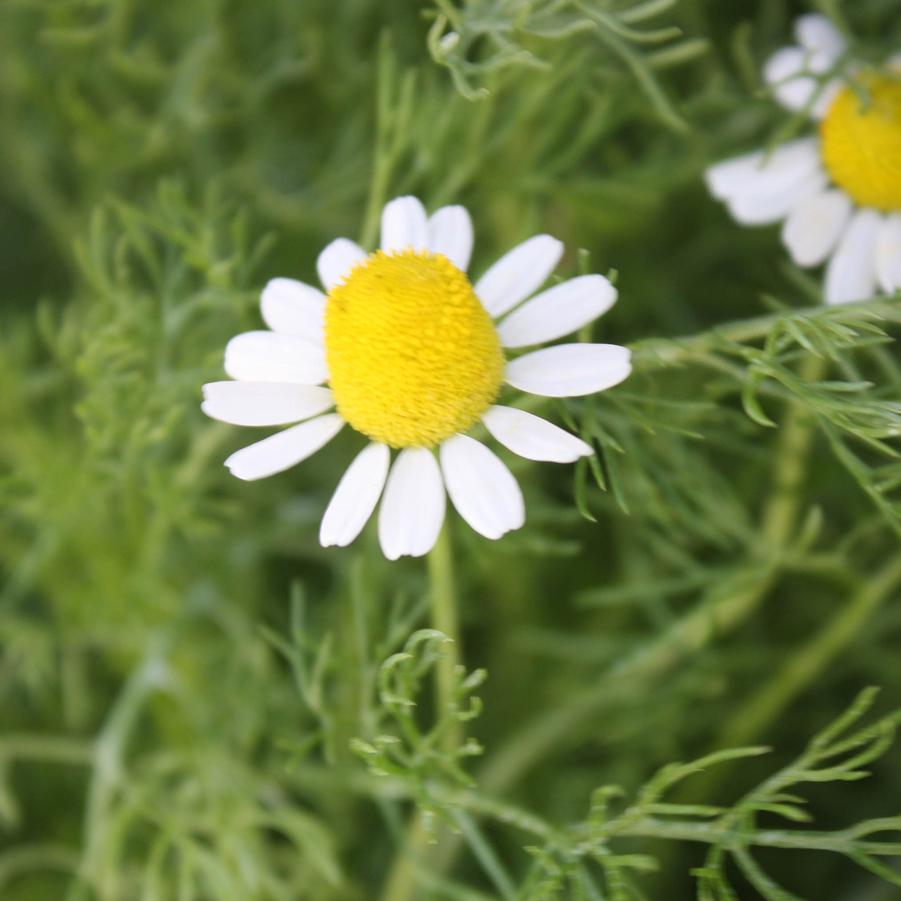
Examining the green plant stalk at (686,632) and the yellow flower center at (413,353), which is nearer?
the yellow flower center at (413,353)

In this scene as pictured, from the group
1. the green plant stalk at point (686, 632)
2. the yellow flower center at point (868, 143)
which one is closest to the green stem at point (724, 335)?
the green plant stalk at point (686, 632)

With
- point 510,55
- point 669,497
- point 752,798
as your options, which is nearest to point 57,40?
point 510,55

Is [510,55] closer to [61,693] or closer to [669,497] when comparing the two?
[669,497]

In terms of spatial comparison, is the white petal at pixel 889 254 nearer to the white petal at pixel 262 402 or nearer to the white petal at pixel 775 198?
the white petal at pixel 775 198

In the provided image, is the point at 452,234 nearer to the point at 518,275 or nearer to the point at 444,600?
the point at 518,275

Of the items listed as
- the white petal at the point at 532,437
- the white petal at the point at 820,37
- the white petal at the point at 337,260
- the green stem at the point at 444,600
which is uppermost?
the white petal at the point at 820,37

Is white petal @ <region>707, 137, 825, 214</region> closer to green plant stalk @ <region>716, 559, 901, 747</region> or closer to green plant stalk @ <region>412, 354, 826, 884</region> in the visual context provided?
green plant stalk @ <region>412, 354, 826, 884</region>
